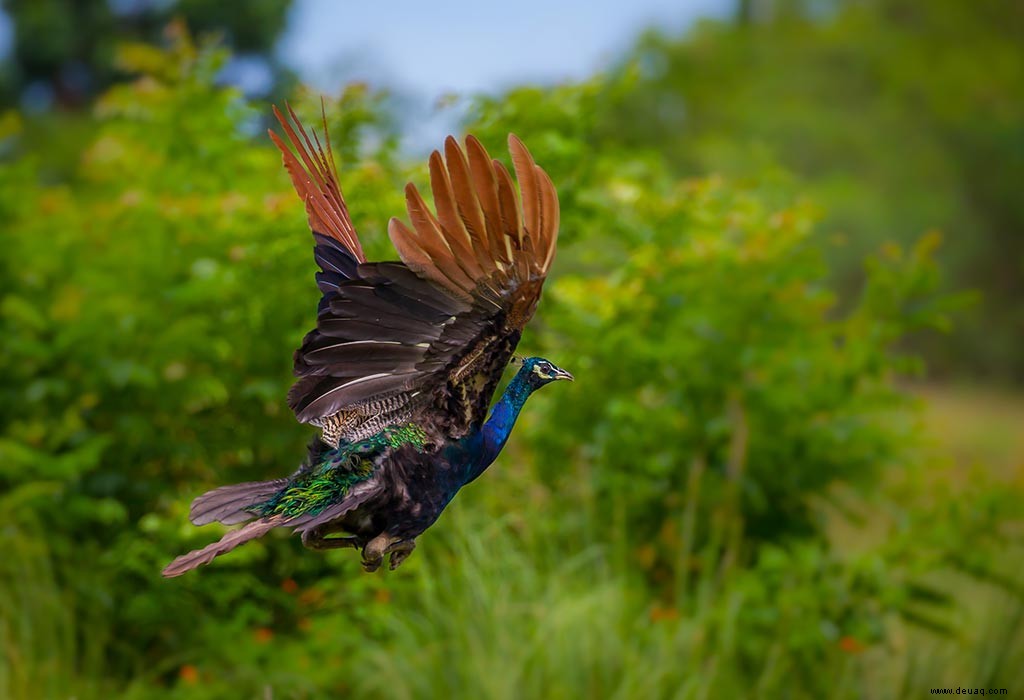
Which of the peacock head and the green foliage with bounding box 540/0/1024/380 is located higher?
the green foliage with bounding box 540/0/1024/380

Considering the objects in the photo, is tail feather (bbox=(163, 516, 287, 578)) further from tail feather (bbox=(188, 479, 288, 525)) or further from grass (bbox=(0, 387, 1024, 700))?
grass (bbox=(0, 387, 1024, 700))

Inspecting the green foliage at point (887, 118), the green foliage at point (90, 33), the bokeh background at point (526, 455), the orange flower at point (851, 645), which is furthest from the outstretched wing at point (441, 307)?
the green foliage at point (887, 118)

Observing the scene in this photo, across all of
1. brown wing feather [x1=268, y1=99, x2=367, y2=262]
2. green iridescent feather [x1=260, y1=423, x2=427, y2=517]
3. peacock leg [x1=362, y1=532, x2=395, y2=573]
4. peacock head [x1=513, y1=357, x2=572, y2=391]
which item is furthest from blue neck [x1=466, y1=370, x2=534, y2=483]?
brown wing feather [x1=268, y1=99, x2=367, y2=262]

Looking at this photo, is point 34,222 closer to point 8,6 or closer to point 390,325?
point 390,325

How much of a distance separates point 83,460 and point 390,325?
251cm

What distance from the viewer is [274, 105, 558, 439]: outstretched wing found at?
2.41 m

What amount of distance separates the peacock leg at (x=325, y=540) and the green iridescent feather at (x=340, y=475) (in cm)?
6

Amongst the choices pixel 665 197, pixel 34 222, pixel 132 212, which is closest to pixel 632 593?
pixel 665 197

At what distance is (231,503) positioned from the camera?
2.63 meters

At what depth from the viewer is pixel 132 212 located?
17.8 ft

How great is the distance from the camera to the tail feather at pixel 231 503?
2.55m

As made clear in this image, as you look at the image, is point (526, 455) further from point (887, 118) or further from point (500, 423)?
point (887, 118)

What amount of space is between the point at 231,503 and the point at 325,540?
252mm

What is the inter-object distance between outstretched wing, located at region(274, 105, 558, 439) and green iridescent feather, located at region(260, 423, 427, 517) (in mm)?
49
